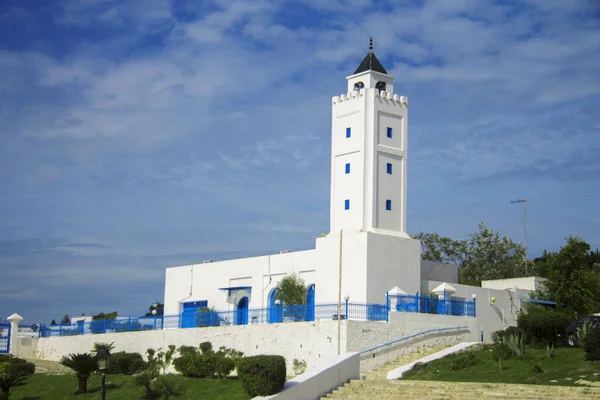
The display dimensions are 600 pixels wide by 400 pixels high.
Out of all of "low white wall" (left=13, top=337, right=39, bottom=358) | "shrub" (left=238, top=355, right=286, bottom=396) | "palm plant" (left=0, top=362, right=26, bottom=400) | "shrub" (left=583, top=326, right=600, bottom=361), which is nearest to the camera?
"shrub" (left=238, top=355, right=286, bottom=396)

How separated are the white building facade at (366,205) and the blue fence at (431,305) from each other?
3.20 ft

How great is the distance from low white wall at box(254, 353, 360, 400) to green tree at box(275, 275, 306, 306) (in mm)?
11465

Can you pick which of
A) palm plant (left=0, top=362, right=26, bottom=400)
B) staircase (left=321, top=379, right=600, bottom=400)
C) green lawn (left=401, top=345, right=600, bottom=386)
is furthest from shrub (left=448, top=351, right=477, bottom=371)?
palm plant (left=0, top=362, right=26, bottom=400)

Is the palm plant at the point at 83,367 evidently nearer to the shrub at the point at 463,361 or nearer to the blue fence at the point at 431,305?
the blue fence at the point at 431,305

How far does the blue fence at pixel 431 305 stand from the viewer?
98.4 feet

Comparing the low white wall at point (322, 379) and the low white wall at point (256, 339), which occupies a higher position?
the low white wall at point (256, 339)

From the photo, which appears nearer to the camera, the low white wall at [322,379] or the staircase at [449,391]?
the staircase at [449,391]

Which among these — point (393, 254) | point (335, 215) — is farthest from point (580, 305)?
point (335, 215)

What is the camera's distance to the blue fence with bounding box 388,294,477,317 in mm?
30000

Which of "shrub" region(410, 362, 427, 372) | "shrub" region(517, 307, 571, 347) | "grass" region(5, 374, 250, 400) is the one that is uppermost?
"shrub" region(517, 307, 571, 347)

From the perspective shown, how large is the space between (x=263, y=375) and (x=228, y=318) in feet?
43.5

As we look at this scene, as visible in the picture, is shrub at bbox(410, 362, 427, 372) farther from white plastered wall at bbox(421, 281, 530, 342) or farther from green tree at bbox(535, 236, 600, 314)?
green tree at bbox(535, 236, 600, 314)

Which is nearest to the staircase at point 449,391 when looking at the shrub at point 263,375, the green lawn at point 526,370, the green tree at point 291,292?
the green lawn at point 526,370

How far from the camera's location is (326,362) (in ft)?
71.3
